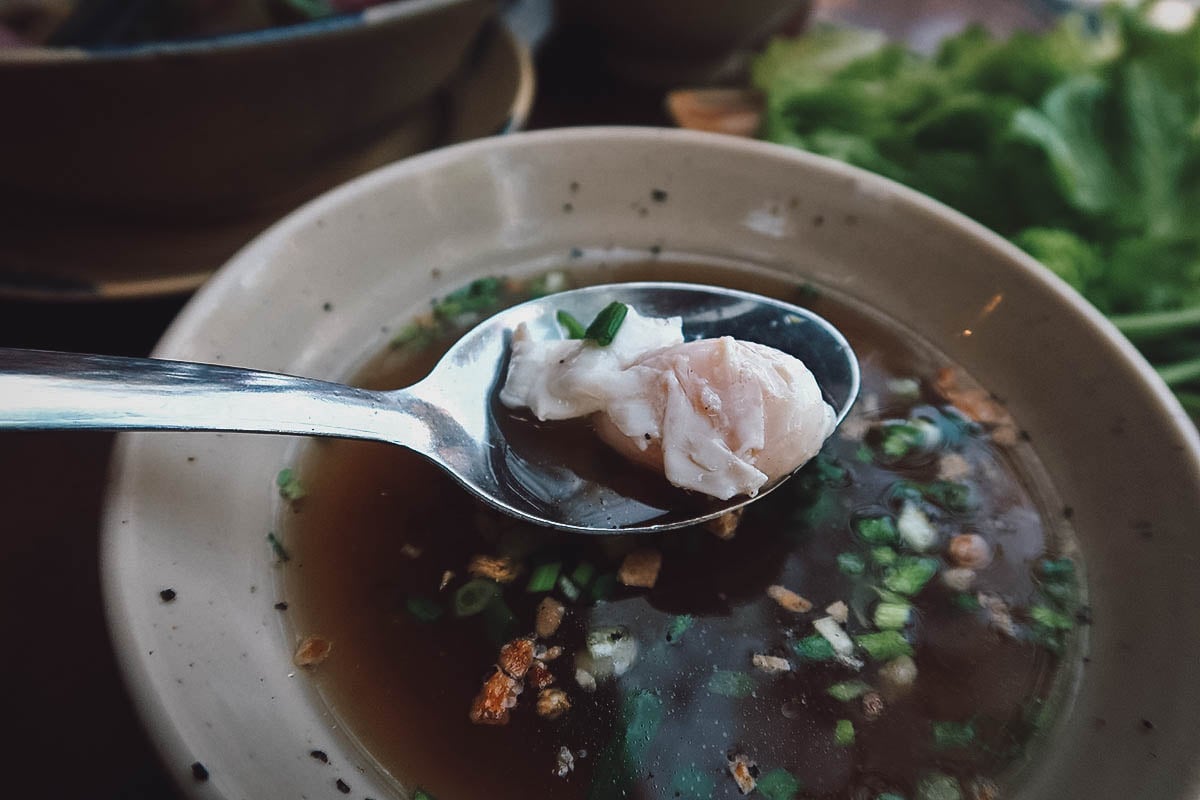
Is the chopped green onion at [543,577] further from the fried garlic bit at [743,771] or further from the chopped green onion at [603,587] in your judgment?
the fried garlic bit at [743,771]

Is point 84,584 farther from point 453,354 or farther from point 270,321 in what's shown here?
point 453,354

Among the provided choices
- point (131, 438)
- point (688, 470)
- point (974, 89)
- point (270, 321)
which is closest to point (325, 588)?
point (131, 438)

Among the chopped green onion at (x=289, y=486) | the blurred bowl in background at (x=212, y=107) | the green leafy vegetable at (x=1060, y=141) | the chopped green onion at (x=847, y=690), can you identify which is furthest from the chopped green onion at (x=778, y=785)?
the blurred bowl in background at (x=212, y=107)

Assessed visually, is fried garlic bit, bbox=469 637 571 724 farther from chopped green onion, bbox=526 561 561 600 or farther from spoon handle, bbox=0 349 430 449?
spoon handle, bbox=0 349 430 449

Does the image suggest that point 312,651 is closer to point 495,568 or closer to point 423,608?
point 423,608

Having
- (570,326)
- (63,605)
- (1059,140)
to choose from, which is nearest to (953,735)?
(570,326)
